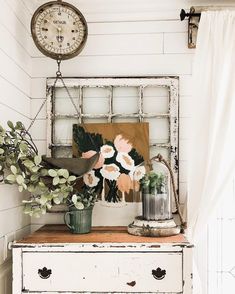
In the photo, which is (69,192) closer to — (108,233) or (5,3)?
(108,233)

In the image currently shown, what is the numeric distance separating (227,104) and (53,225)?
141 cm

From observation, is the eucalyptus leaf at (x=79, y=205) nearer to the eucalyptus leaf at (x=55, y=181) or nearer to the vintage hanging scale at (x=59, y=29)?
the eucalyptus leaf at (x=55, y=181)

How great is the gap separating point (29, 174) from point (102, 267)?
2.16 ft

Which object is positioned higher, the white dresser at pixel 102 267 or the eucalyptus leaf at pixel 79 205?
the eucalyptus leaf at pixel 79 205

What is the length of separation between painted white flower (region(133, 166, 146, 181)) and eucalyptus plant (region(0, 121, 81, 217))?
585 millimetres

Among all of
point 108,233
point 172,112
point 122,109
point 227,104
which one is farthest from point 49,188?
point 227,104

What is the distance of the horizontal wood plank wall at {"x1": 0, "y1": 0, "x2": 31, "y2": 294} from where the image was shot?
100 inches

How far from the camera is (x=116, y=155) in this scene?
9.99 feet

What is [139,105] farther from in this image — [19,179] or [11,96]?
[19,179]

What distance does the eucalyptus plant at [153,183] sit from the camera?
2.70m

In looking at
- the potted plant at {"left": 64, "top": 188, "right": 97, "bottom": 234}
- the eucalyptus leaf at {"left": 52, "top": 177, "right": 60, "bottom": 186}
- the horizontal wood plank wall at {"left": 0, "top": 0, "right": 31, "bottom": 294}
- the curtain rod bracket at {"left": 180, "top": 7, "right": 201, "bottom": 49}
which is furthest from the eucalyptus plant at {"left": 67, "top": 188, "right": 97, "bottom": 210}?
the curtain rod bracket at {"left": 180, "top": 7, "right": 201, "bottom": 49}


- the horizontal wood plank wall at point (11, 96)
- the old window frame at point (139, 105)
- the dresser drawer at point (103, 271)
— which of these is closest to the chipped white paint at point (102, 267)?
the dresser drawer at point (103, 271)

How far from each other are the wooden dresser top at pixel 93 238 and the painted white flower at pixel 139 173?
0.38m

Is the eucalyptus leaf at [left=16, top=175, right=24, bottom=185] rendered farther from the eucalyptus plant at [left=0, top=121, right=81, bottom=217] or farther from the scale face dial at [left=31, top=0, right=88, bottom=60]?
the scale face dial at [left=31, top=0, right=88, bottom=60]
